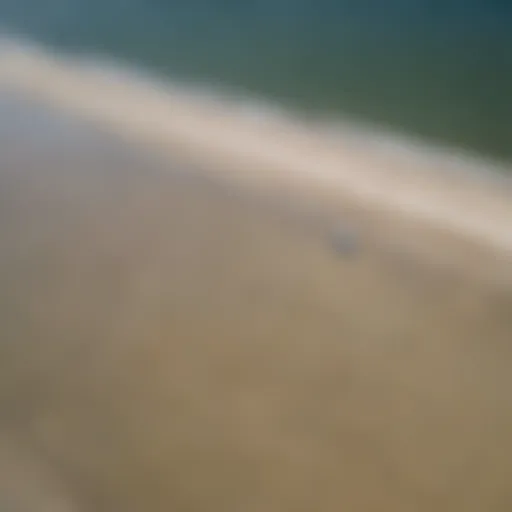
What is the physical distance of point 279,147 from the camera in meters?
2.34

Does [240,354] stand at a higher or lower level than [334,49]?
lower

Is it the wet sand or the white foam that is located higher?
the white foam

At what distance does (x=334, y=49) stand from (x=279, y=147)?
897 mm

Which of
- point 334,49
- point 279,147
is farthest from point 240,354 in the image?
point 334,49

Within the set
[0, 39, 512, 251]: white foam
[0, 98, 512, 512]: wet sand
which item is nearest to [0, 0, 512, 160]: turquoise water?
[0, 39, 512, 251]: white foam

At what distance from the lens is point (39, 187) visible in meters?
2.16

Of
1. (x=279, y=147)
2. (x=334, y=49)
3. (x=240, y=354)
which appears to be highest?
(x=334, y=49)

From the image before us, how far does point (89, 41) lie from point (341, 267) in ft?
6.13

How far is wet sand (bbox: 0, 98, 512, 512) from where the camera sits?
4.54ft

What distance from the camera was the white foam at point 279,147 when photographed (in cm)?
208

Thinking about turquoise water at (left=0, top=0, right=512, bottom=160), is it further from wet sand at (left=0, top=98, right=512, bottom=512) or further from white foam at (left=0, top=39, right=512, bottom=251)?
wet sand at (left=0, top=98, right=512, bottom=512)

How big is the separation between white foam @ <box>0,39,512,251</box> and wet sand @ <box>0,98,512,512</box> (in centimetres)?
9

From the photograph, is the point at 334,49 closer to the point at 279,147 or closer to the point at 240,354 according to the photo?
the point at 279,147

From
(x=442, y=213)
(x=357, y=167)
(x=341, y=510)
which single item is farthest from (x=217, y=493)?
(x=357, y=167)
